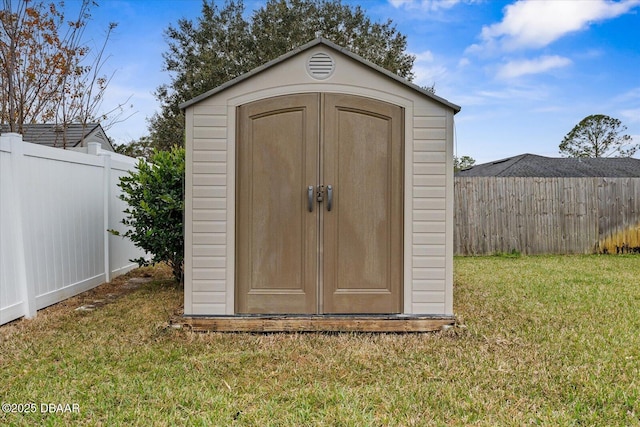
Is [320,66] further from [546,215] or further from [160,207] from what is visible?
[546,215]

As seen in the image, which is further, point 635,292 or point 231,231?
point 635,292

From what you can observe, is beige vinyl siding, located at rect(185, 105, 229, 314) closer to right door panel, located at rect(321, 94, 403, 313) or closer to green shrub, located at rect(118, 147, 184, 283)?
right door panel, located at rect(321, 94, 403, 313)

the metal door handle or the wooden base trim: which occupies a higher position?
the metal door handle

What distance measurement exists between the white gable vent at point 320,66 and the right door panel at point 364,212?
187mm

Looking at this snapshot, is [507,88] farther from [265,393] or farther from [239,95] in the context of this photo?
[265,393]

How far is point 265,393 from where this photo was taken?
2.58m

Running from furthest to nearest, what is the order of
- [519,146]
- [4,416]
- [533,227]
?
[519,146], [533,227], [4,416]

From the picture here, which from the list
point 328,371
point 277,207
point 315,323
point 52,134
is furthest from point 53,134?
point 328,371

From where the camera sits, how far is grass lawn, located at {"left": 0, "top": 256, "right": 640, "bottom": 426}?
2.34 metres

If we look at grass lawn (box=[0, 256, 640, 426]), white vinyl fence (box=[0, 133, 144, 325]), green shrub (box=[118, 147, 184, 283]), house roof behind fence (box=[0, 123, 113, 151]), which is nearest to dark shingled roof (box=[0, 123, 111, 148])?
house roof behind fence (box=[0, 123, 113, 151])

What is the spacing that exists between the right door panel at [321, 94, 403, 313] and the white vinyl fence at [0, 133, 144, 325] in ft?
8.55

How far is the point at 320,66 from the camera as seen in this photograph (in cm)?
A: 375

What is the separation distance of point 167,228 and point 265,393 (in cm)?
309

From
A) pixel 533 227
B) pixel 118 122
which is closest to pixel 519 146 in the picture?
pixel 533 227
